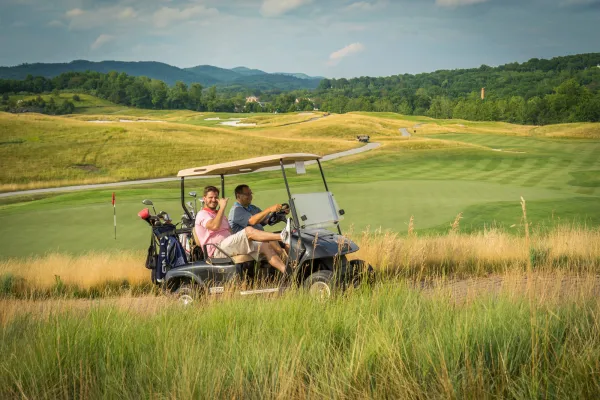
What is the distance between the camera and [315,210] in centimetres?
693

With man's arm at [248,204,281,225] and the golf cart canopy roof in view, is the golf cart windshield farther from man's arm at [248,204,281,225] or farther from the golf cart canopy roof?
the golf cart canopy roof

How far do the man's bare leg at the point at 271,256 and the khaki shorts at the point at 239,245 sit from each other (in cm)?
7

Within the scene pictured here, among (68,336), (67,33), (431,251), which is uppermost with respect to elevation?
(67,33)

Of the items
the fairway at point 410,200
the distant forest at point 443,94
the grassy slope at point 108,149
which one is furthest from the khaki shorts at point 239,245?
the distant forest at point 443,94

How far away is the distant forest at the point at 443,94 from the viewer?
81812 mm

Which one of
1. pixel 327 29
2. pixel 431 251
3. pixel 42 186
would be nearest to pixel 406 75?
pixel 327 29

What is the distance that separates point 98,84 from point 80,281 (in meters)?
112

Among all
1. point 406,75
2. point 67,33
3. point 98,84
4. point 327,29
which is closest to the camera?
point 67,33

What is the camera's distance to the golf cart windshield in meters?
6.76

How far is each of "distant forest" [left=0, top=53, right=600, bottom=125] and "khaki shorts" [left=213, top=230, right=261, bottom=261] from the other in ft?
249

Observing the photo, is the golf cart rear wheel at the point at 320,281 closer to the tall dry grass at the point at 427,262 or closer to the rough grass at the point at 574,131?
the tall dry grass at the point at 427,262

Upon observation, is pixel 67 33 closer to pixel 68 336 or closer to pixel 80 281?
pixel 80 281

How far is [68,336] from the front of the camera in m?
4.32

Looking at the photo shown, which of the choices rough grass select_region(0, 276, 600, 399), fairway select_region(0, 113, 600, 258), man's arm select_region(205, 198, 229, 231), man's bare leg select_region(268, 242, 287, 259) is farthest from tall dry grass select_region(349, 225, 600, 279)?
rough grass select_region(0, 276, 600, 399)
